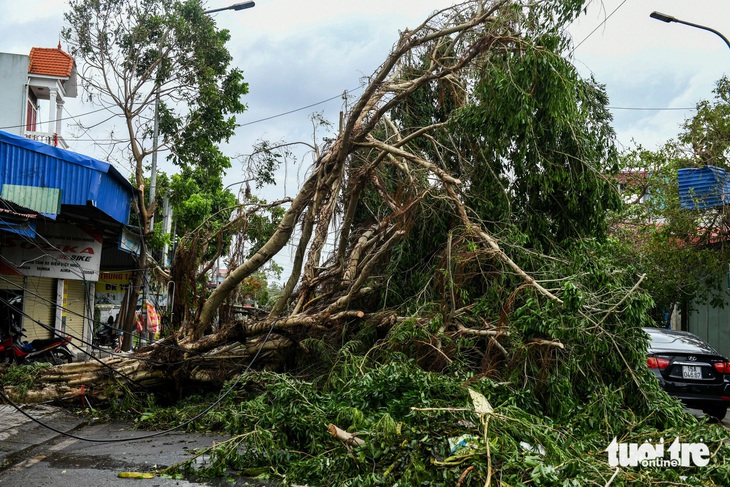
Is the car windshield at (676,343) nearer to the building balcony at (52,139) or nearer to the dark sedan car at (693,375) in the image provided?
the dark sedan car at (693,375)

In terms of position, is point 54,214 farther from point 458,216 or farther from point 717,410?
point 717,410

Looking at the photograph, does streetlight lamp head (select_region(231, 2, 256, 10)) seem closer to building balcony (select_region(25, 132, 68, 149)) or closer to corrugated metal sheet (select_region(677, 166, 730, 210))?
building balcony (select_region(25, 132, 68, 149))

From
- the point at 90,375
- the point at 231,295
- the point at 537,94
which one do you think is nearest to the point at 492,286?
the point at 537,94

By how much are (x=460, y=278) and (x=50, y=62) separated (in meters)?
17.0

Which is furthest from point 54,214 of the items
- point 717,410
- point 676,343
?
point 717,410

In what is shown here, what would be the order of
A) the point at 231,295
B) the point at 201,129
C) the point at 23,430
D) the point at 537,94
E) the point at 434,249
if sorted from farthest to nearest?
1. the point at 201,129
2. the point at 231,295
3. the point at 434,249
4. the point at 537,94
5. the point at 23,430

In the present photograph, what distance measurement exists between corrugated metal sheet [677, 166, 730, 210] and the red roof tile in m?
16.9

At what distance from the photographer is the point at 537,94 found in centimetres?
902

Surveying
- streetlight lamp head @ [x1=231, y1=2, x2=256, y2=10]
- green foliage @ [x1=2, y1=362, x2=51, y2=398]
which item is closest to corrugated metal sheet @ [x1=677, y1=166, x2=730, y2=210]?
streetlight lamp head @ [x1=231, y1=2, x2=256, y2=10]

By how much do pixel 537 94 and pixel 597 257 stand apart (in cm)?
227

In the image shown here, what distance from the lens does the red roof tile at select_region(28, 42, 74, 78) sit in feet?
66.5

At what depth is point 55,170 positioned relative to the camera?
454 inches

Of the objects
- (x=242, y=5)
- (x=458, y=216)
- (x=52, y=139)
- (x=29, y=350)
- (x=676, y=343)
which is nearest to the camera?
(x=458, y=216)

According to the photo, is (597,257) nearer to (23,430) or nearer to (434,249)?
(434,249)
